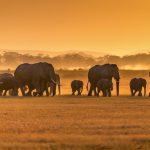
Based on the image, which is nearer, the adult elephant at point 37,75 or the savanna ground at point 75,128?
the savanna ground at point 75,128

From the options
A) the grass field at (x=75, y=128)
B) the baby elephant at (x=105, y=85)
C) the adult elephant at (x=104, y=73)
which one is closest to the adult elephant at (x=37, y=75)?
the baby elephant at (x=105, y=85)

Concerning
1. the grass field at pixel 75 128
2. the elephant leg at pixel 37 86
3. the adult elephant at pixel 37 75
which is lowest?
the grass field at pixel 75 128

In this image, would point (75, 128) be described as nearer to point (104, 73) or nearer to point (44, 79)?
point (44, 79)

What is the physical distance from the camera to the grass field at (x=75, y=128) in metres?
15.1

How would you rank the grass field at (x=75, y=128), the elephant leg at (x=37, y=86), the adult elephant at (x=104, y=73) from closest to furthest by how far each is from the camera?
Answer: 1. the grass field at (x=75, y=128)
2. the elephant leg at (x=37, y=86)
3. the adult elephant at (x=104, y=73)

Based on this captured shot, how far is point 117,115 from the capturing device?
23.2 meters

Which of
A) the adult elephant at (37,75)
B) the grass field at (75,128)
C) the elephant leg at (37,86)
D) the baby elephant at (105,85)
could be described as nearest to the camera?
the grass field at (75,128)

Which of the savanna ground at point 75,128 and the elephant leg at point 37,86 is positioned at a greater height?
the elephant leg at point 37,86

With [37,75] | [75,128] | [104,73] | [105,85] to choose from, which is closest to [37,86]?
[37,75]

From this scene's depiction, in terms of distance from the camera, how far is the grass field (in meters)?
15.1

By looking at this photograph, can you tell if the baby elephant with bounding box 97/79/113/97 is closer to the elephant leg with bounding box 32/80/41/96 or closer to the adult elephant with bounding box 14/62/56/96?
the adult elephant with bounding box 14/62/56/96

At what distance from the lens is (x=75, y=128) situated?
18.5 m

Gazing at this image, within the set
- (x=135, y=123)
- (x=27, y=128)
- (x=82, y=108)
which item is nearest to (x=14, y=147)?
(x=27, y=128)

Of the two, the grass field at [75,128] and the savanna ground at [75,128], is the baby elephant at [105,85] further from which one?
the grass field at [75,128]
